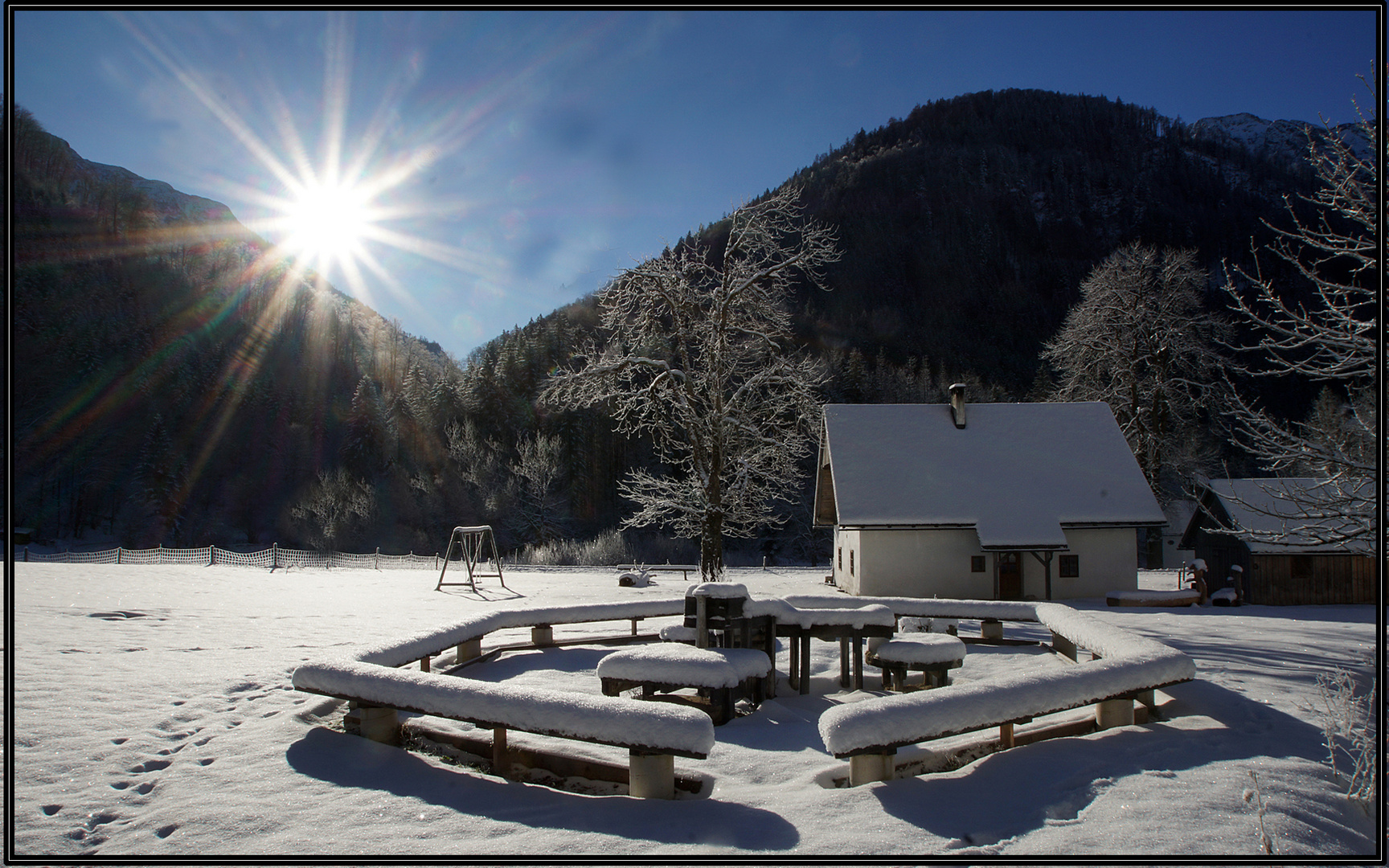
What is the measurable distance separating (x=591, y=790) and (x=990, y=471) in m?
20.5

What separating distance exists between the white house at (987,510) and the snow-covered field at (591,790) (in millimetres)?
11213

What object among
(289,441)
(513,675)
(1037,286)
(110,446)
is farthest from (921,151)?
(513,675)

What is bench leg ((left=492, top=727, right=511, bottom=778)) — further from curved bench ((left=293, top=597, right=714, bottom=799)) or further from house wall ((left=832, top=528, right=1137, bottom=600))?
house wall ((left=832, top=528, right=1137, bottom=600))

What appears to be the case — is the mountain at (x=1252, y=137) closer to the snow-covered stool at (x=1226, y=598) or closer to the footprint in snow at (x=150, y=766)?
the snow-covered stool at (x=1226, y=598)

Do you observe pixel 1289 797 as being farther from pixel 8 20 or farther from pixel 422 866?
pixel 8 20

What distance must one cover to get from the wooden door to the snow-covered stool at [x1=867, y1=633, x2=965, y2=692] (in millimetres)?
12770

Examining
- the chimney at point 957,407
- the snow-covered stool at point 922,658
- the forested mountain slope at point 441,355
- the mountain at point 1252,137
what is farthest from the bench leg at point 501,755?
the mountain at point 1252,137

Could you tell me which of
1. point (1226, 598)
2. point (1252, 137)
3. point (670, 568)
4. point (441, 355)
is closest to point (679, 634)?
point (1226, 598)

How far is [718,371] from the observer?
19422mm

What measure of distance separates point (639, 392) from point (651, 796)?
48.1ft

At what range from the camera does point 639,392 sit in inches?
746

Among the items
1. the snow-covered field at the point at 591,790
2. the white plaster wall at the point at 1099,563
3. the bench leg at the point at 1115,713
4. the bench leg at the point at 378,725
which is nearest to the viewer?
the snow-covered field at the point at 591,790

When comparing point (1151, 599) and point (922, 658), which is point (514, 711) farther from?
point (1151, 599)

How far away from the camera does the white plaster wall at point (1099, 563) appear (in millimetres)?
21078
